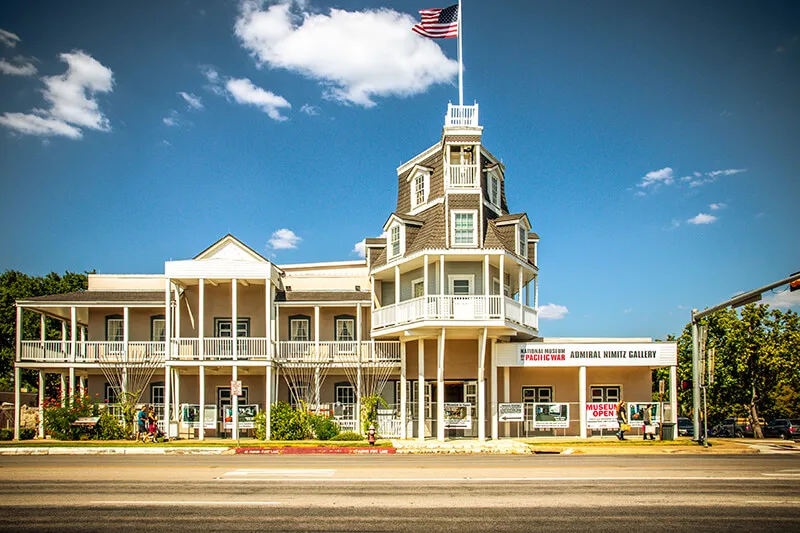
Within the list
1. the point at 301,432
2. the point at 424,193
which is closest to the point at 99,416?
the point at 301,432

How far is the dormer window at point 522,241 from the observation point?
36406 millimetres

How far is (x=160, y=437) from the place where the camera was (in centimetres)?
3431

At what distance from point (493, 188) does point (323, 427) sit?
49.8 feet

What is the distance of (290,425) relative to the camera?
34.8m

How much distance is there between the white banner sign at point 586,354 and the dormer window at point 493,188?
7.93 m

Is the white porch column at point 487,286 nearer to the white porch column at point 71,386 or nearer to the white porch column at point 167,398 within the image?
the white porch column at point 167,398

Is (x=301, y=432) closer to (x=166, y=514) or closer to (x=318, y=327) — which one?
(x=318, y=327)

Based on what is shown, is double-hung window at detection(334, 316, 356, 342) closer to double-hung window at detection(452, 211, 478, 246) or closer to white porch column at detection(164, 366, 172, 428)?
double-hung window at detection(452, 211, 478, 246)

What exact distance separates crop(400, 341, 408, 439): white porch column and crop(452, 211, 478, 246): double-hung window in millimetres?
6073

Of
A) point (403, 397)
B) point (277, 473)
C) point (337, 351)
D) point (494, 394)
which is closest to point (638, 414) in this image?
point (494, 394)

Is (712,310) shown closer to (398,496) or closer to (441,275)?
(441,275)

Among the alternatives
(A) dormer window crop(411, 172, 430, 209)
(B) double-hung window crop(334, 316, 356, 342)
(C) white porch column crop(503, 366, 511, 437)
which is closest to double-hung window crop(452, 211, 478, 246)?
(A) dormer window crop(411, 172, 430, 209)

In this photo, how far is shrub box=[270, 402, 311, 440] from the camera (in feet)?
114

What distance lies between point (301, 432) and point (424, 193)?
1367 cm
